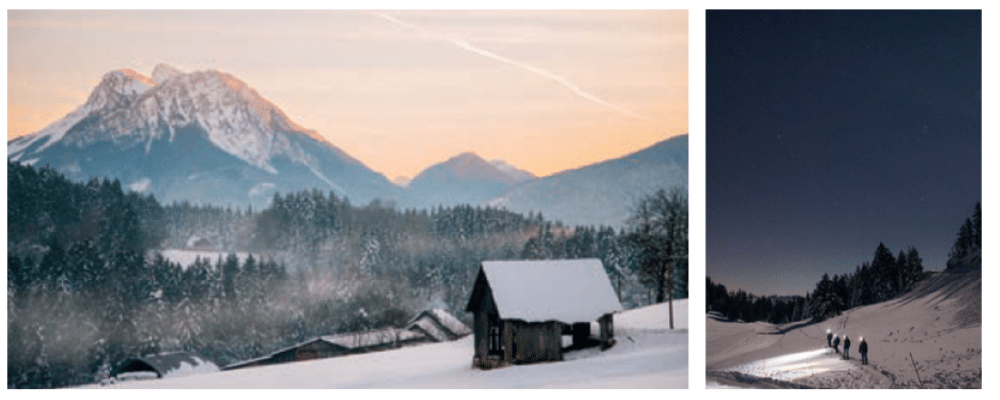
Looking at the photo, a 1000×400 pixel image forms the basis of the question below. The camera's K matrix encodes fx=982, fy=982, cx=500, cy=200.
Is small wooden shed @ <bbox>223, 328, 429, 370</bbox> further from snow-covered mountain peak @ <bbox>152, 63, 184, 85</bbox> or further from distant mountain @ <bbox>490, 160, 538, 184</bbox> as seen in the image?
snow-covered mountain peak @ <bbox>152, 63, 184, 85</bbox>

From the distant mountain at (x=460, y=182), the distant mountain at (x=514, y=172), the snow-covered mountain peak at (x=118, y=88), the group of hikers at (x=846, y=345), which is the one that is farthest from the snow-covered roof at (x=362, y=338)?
the group of hikers at (x=846, y=345)

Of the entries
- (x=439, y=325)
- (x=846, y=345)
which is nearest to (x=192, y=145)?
(x=439, y=325)

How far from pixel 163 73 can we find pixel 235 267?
1.97 metres

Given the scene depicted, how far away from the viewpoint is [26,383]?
905 cm

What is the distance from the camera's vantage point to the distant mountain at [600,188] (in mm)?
9484

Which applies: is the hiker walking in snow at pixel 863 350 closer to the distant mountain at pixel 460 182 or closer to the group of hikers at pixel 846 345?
the group of hikers at pixel 846 345

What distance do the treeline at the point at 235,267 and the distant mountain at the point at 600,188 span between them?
0.14 metres

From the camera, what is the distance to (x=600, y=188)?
9.77m

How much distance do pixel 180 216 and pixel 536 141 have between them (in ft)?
11.5

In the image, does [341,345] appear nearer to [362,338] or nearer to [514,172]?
[362,338]

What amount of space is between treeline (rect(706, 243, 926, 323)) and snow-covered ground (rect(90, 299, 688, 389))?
2.95 ft

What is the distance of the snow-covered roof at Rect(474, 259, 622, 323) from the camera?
903 centimetres

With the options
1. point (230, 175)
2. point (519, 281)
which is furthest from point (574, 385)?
point (230, 175)
